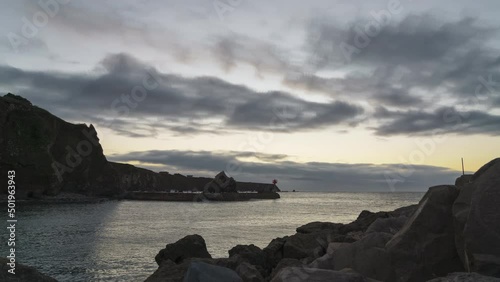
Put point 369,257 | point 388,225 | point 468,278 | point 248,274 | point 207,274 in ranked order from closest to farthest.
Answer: point 468,278 → point 207,274 → point 369,257 → point 248,274 → point 388,225

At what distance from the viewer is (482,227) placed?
795cm

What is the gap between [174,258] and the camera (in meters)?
20.3

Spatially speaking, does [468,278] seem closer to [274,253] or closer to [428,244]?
[428,244]

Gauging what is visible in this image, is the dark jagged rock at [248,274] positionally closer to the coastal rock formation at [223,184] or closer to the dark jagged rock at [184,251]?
the dark jagged rock at [184,251]

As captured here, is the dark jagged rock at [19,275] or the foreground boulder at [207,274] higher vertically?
the dark jagged rock at [19,275]

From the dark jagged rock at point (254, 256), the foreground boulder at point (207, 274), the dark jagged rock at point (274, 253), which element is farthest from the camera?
the dark jagged rock at point (274, 253)

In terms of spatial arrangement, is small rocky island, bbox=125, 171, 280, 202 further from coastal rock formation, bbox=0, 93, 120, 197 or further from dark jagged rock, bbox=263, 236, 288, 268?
dark jagged rock, bbox=263, 236, 288, 268

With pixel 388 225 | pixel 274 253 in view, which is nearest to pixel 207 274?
pixel 388 225

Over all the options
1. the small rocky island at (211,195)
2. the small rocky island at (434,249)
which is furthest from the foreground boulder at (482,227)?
the small rocky island at (211,195)

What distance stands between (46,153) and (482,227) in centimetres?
13838

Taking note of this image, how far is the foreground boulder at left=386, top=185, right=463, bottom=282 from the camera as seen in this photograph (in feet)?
30.2

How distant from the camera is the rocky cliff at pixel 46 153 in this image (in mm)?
114438

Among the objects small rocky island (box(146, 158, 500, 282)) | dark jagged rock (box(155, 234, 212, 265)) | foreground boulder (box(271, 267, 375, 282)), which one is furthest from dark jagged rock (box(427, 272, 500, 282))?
dark jagged rock (box(155, 234, 212, 265))

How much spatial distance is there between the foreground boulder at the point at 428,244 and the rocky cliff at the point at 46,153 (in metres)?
124
